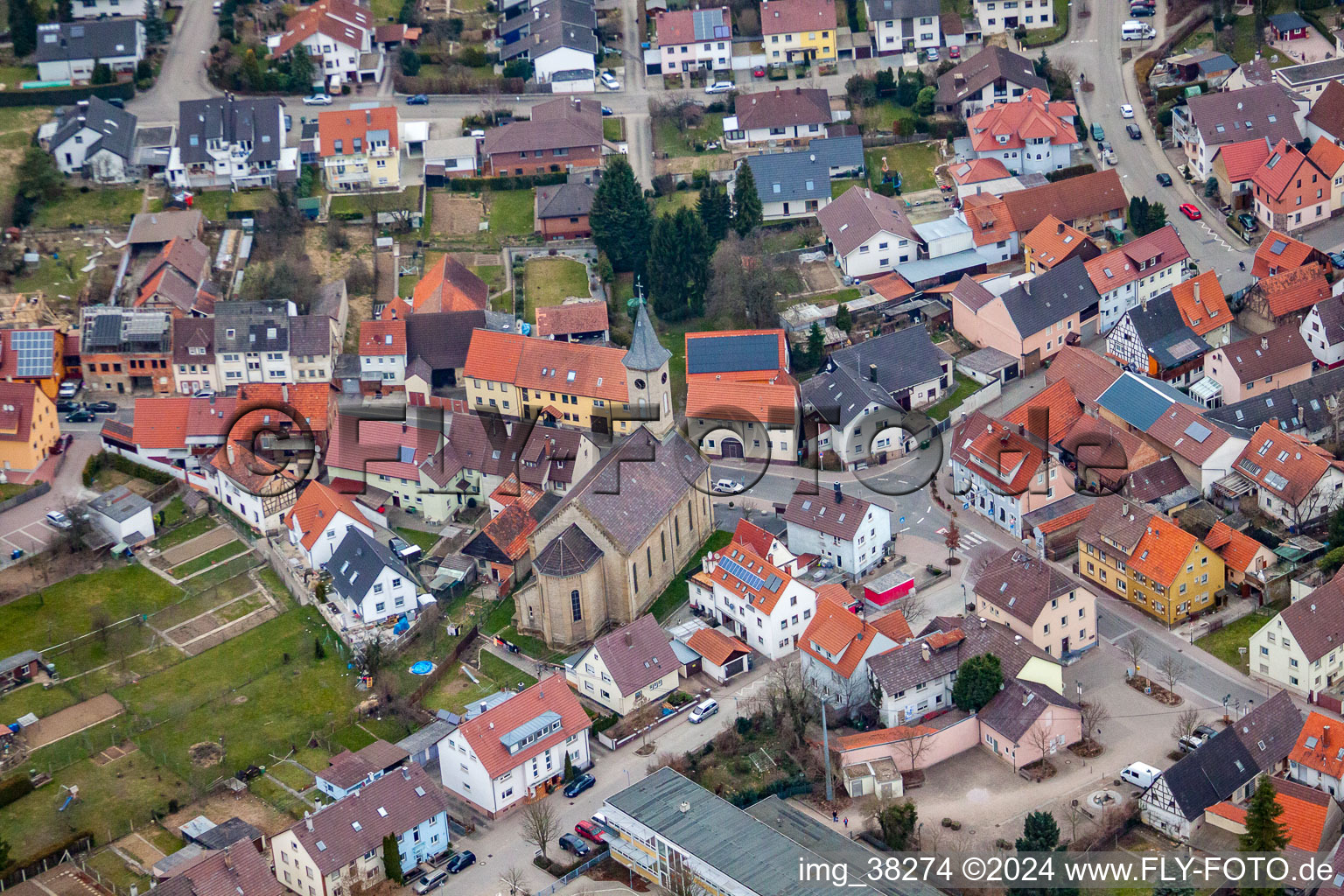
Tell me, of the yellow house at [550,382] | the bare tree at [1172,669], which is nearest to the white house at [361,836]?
the yellow house at [550,382]

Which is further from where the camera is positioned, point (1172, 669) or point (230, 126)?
point (230, 126)

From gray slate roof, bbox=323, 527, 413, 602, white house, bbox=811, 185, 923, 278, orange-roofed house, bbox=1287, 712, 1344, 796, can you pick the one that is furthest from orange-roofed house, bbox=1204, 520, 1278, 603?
gray slate roof, bbox=323, 527, 413, 602

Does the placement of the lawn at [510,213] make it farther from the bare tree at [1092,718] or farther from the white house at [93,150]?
the bare tree at [1092,718]

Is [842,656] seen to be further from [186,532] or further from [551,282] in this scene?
[551,282]

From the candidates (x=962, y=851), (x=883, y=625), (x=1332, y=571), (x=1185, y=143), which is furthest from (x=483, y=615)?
(x=1185, y=143)

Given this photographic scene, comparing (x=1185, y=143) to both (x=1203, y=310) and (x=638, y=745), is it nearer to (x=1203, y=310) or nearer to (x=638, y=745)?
(x=1203, y=310)

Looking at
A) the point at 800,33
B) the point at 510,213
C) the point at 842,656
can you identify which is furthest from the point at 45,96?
the point at 842,656
